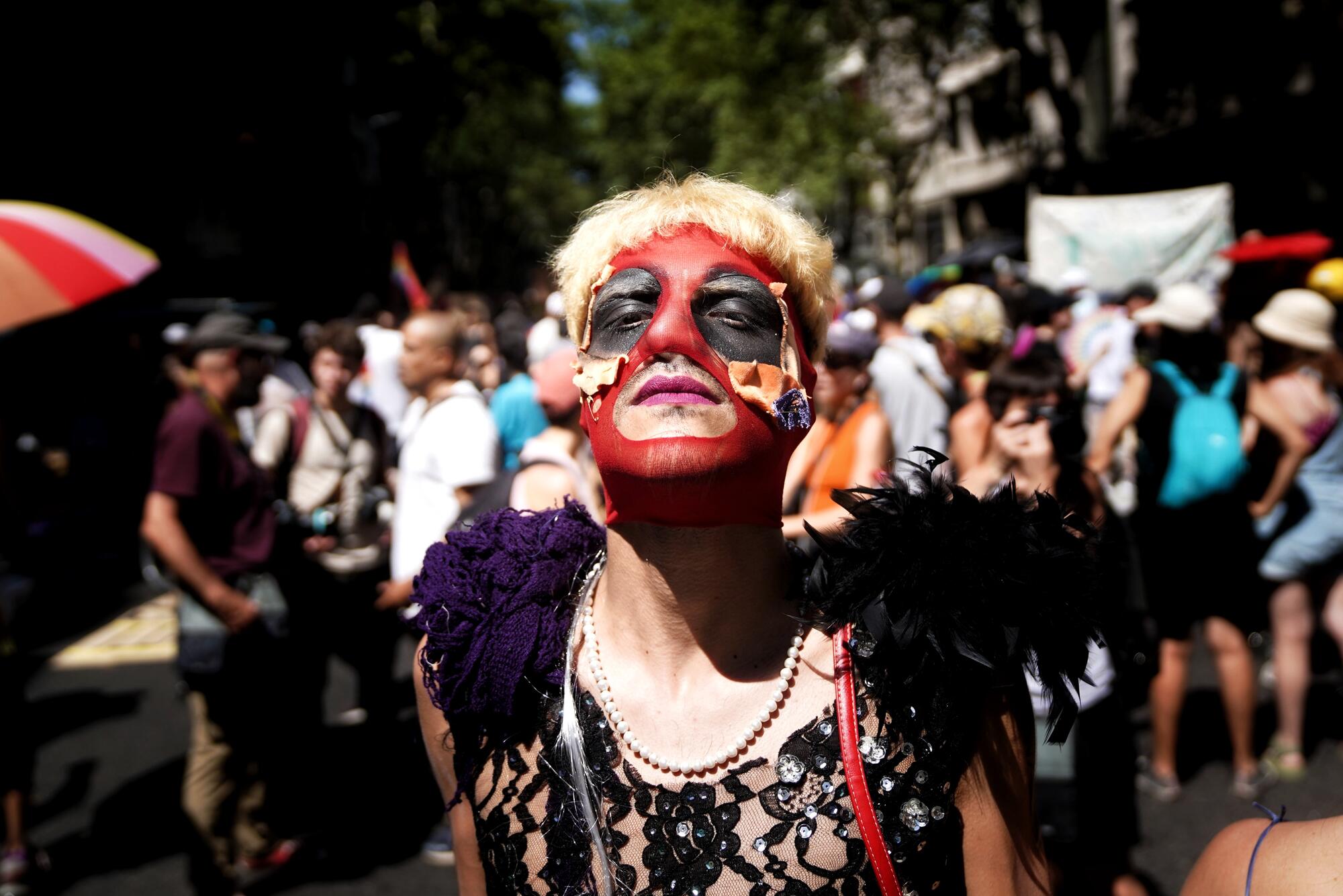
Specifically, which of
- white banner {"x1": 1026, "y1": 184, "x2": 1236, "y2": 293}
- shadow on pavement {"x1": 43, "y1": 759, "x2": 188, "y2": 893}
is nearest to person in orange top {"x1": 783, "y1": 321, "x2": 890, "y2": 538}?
shadow on pavement {"x1": 43, "y1": 759, "x2": 188, "y2": 893}

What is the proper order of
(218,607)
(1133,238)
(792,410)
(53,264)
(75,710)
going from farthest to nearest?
(1133,238), (75,710), (218,607), (53,264), (792,410)

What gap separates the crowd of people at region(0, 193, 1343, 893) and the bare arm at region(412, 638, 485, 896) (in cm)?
152

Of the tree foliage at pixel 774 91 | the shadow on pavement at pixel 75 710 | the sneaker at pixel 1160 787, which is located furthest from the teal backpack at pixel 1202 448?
the tree foliage at pixel 774 91

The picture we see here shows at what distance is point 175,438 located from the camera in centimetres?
369

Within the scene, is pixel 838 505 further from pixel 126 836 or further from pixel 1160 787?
pixel 126 836

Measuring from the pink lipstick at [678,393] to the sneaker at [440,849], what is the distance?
3.17 meters

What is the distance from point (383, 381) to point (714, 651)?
5.86 metres

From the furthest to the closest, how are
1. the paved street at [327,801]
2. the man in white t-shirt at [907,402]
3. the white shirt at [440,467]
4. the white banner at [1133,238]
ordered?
→ 1. the white banner at [1133,238]
2. the man in white t-shirt at [907,402]
3. the paved street at [327,801]
4. the white shirt at [440,467]

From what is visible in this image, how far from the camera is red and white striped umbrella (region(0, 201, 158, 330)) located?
3385 mm

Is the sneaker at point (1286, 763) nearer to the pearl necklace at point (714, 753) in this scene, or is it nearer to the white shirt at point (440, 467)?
the white shirt at point (440, 467)

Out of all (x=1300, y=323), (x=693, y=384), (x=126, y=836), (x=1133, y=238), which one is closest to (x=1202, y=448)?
(x=1300, y=323)

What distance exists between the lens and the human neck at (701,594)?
5.46ft

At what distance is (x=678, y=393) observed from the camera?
1599 millimetres

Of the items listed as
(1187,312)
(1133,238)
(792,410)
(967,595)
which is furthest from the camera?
(1133,238)
